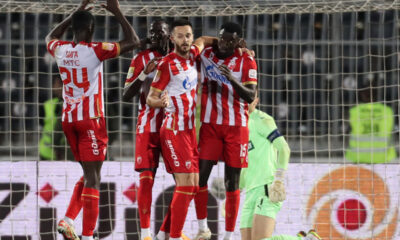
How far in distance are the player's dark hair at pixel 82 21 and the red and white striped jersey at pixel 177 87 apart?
680 millimetres

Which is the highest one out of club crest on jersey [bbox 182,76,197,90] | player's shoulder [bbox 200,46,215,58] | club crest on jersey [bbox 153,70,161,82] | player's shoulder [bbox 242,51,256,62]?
player's shoulder [bbox 200,46,215,58]

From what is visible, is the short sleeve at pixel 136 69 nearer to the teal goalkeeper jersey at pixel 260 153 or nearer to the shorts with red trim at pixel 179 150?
the shorts with red trim at pixel 179 150

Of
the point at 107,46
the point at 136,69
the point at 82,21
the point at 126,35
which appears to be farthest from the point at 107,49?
the point at 136,69

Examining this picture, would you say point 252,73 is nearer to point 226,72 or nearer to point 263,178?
point 226,72

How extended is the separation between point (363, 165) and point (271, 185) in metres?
2.29

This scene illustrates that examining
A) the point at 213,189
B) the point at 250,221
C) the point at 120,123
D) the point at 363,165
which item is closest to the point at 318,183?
the point at 363,165

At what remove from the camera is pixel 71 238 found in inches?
251

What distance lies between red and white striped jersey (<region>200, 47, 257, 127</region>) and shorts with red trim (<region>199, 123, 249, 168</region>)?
0.17 feet

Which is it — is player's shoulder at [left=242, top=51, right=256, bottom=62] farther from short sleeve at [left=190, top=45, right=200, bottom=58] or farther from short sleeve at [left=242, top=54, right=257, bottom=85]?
short sleeve at [left=190, top=45, right=200, bottom=58]

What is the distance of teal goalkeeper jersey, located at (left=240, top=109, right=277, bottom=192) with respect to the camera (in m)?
7.16

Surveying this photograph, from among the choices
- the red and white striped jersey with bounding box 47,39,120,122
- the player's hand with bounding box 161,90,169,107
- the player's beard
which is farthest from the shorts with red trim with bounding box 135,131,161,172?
the player's beard

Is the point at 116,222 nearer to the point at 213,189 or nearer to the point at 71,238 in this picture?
the point at 213,189

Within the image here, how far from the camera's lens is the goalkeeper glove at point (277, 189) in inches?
266

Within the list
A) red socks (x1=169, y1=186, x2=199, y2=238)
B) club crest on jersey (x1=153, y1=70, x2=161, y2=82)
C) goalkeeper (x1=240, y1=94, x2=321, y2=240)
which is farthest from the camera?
goalkeeper (x1=240, y1=94, x2=321, y2=240)
